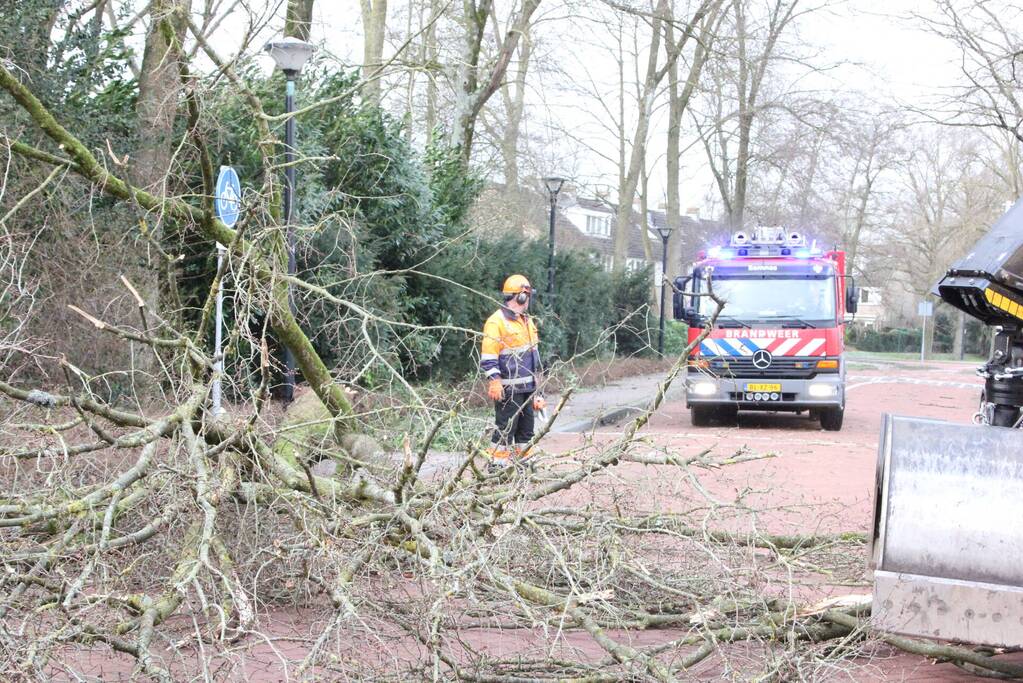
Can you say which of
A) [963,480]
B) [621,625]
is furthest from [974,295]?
[621,625]

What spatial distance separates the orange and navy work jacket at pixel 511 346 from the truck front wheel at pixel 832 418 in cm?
706

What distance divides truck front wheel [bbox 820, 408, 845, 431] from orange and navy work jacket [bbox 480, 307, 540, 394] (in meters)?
7.06

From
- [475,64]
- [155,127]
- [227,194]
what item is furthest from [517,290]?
[475,64]

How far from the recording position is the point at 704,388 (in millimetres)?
16109

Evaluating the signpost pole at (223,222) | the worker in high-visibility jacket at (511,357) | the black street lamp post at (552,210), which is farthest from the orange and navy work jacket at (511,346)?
the black street lamp post at (552,210)

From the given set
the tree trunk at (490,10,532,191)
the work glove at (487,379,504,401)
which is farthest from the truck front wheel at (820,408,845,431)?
the tree trunk at (490,10,532,191)

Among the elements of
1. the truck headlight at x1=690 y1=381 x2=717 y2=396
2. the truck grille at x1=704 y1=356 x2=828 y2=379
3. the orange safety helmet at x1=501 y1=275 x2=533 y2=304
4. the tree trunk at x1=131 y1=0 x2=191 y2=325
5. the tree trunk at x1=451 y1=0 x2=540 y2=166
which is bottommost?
the truck headlight at x1=690 y1=381 x2=717 y2=396

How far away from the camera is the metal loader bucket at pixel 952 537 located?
4379 millimetres

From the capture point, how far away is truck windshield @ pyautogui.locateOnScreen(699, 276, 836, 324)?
15.9 meters

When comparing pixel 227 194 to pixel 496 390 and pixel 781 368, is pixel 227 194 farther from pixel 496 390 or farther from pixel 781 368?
pixel 781 368

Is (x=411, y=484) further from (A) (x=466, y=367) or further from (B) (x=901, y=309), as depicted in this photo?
(B) (x=901, y=309)

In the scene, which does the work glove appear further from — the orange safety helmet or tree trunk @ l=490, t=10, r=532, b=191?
tree trunk @ l=490, t=10, r=532, b=191

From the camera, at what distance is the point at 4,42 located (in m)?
10.4

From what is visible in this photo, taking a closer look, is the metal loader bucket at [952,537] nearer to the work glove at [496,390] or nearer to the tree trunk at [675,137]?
the work glove at [496,390]
